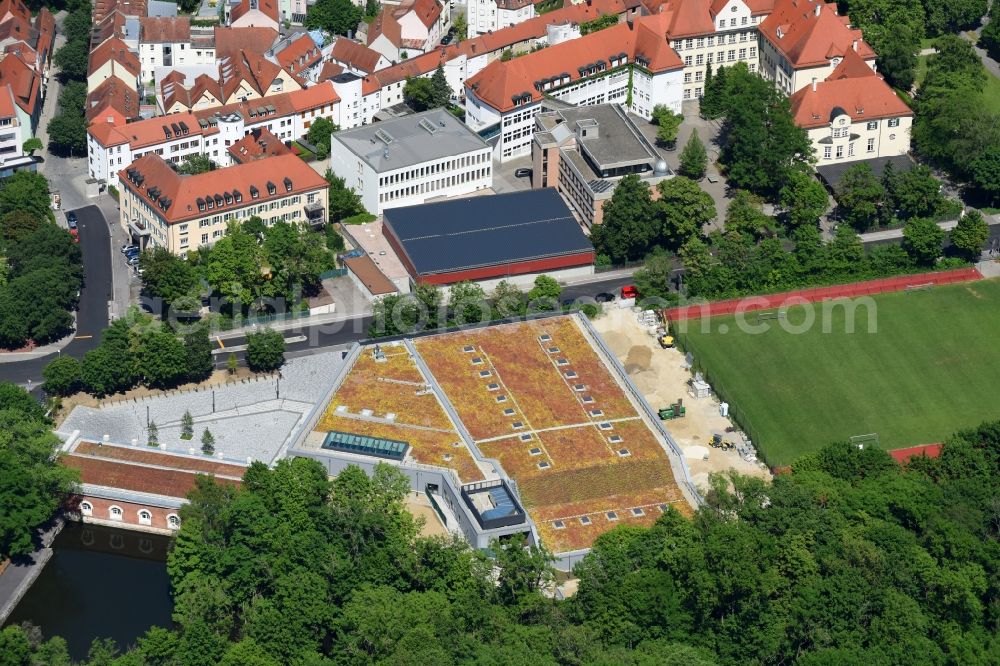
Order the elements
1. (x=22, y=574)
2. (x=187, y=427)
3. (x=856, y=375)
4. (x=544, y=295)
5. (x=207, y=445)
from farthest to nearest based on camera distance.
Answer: (x=544, y=295)
(x=856, y=375)
(x=187, y=427)
(x=207, y=445)
(x=22, y=574)

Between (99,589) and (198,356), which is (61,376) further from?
(99,589)

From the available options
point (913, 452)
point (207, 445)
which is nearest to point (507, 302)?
point (207, 445)

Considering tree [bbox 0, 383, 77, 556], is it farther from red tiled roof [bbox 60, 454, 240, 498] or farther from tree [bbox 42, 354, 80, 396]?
tree [bbox 42, 354, 80, 396]

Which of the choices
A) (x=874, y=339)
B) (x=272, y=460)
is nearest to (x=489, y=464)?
(x=272, y=460)

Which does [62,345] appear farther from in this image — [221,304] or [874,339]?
[874,339]

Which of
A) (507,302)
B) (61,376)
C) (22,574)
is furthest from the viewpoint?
(507,302)

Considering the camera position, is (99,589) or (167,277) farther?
(167,277)

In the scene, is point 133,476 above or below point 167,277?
below
